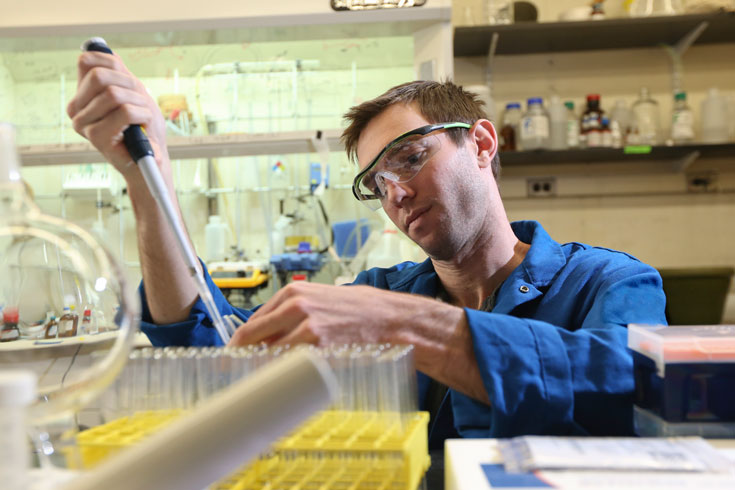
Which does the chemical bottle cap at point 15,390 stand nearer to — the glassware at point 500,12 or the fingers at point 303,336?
the fingers at point 303,336

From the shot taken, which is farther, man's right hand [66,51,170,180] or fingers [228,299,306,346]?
man's right hand [66,51,170,180]

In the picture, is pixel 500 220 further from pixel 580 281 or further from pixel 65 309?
pixel 65 309

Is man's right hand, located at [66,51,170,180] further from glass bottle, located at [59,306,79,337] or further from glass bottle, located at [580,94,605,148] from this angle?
glass bottle, located at [580,94,605,148]

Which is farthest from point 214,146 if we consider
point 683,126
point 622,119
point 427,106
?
point 683,126

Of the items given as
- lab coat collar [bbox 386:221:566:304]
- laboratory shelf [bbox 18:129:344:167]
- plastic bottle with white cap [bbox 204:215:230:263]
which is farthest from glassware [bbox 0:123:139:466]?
plastic bottle with white cap [bbox 204:215:230:263]

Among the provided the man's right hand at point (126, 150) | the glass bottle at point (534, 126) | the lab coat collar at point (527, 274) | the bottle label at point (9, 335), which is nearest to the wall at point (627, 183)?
the glass bottle at point (534, 126)

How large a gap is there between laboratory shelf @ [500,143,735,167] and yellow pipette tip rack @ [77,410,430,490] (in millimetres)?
2963

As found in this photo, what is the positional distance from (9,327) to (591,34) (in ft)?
11.4

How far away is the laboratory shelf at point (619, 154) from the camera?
132 inches

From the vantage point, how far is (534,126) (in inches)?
133

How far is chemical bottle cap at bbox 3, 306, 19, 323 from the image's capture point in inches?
24.7

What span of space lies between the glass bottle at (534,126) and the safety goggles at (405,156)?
2009mm

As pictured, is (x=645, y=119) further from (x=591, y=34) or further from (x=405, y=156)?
(x=405, y=156)

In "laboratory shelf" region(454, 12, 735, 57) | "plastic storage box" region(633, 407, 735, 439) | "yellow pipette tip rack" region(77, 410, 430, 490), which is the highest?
"laboratory shelf" region(454, 12, 735, 57)
